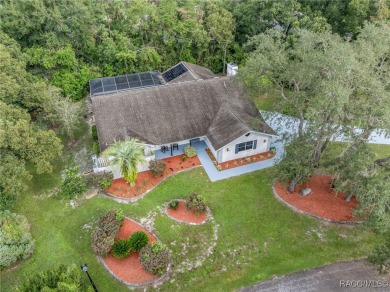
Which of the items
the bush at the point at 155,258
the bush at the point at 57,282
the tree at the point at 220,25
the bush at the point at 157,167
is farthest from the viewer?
the tree at the point at 220,25

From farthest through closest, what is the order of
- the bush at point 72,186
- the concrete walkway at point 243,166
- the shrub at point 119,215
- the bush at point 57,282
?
the concrete walkway at point 243,166 < the bush at point 72,186 < the shrub at point 119,215 < the bush at point 57,282

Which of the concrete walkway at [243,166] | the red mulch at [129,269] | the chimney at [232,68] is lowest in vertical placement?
the red mulch at [129,269]

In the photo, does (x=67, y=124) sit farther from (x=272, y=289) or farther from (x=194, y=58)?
(x=272, y=289)

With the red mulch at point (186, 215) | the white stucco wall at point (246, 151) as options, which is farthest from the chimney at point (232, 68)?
the red mulch at point (186, 215)

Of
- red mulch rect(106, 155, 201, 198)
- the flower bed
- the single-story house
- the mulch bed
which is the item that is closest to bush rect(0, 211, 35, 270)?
red mulch rect(106, 155, 201, 198)

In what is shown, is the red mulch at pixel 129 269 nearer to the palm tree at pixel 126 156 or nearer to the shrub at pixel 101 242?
the shrub at pixel 101 242

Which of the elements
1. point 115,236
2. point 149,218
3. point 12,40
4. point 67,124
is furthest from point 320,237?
point 12,40
